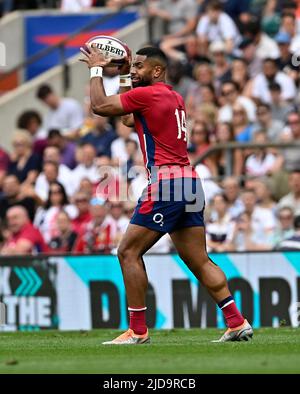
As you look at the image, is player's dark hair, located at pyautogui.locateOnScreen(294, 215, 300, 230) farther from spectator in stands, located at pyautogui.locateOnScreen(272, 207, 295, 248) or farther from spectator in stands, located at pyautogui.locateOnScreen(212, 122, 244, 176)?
spectator in stands, located at pyautogui.locateOnScreen(212, 122, 244, 176)

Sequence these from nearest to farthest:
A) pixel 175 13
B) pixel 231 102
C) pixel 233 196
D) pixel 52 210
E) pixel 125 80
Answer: pixel 125 80 < pixel 233 196 < pixel 52 210 < pixel 231 102 < pixel 175 13

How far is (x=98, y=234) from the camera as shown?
1867cm

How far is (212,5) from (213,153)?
4061 millimetres

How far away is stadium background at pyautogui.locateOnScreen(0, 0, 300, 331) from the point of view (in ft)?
54.6

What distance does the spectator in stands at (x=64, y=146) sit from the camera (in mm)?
21531

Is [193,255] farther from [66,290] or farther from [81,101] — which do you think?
[81,101]

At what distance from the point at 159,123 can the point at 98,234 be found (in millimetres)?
7432

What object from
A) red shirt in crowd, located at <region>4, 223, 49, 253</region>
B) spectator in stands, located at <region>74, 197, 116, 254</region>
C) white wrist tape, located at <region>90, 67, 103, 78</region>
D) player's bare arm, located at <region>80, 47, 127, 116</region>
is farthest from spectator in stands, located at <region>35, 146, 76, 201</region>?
player's bare arm, located at <region>80, 47, 127, 116</region>

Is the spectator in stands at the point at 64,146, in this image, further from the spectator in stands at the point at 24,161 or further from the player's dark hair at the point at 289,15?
the player's dark hair at the point at 289,15

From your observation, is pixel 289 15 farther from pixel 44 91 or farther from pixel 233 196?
pixel 44 91


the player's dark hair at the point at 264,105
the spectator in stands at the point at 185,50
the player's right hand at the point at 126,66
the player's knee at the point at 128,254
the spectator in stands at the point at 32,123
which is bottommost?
the player's knee at the point at 128,254

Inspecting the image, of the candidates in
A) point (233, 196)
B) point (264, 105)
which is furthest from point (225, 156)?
point (233, 196)

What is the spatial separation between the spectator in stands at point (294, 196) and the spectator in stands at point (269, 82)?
2.37 metres

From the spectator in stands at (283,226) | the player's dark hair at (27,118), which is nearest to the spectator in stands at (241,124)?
the spectator in stands at (283,226)
